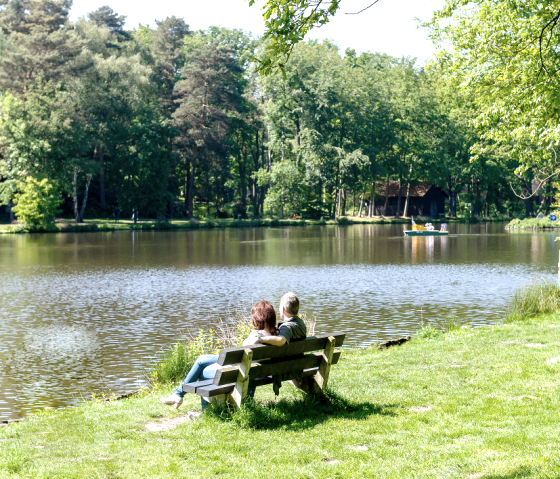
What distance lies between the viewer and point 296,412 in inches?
264

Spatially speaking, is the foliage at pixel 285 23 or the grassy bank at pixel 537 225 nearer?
the foliage at pixel 285 23

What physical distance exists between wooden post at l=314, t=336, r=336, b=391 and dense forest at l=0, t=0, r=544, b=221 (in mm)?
52124

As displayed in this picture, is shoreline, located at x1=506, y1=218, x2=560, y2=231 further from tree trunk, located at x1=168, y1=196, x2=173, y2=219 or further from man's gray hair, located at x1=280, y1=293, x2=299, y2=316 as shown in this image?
man's gray hair, located at x1=280, y1=293, x2=299, y2=316

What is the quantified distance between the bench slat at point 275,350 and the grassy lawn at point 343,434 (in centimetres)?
55

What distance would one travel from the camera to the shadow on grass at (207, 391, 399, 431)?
249 inches

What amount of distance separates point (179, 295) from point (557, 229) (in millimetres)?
50943

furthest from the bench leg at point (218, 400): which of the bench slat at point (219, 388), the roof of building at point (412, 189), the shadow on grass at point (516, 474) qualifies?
the roof of building at point (412, 189)

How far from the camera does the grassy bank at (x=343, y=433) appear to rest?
505cm

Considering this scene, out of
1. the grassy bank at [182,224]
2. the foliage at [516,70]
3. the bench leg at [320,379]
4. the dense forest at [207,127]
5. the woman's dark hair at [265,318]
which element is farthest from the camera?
the dense forest at [207,127]

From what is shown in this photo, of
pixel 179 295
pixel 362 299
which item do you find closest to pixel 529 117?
pixel 362 299

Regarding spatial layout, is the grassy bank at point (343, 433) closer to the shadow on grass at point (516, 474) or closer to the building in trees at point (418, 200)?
the shadow on grass at point (516, 474)

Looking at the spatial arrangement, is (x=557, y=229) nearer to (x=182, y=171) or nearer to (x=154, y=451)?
(x=182, y=171)

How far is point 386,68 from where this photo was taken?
330ft

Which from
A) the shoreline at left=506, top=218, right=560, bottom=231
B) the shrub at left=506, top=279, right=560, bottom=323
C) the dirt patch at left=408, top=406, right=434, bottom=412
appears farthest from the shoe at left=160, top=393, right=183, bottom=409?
the shoreline at left=506, top=218, right=560, bottom=231
